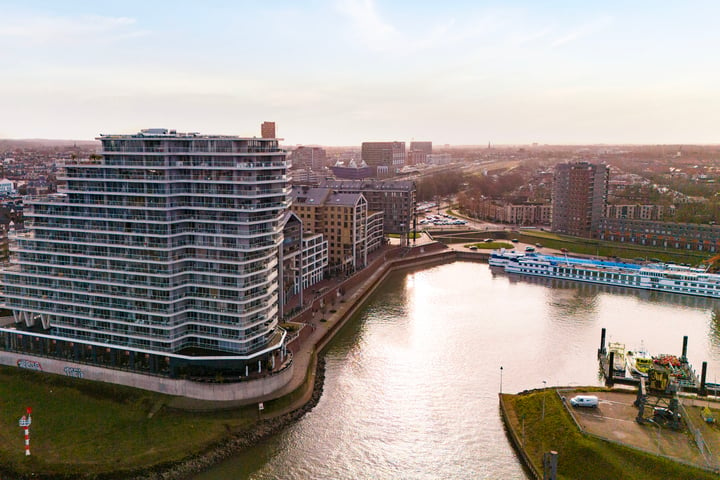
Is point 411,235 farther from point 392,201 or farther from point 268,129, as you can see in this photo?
point 268,129

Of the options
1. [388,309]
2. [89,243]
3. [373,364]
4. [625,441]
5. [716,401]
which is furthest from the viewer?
[388,309]

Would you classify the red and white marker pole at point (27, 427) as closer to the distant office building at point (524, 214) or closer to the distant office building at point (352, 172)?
the distant office building at point (524, 214)

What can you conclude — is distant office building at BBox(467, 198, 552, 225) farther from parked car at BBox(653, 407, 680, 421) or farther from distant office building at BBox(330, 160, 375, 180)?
parked car at BBox(653, 407, 680, 421)

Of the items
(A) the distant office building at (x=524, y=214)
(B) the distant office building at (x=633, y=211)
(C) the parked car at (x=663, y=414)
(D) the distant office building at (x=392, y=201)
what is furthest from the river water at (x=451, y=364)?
(A) the distant office building at (x=524, y=214)

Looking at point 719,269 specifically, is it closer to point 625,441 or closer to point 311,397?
point 625,441

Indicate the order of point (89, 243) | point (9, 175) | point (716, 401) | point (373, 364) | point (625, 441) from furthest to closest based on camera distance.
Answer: point (9, 175), point (373, 364), point (89, 243), point (716, 401), point (625, 441)

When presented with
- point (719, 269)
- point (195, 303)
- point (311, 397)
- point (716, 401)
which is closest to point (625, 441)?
point (716, 401)
